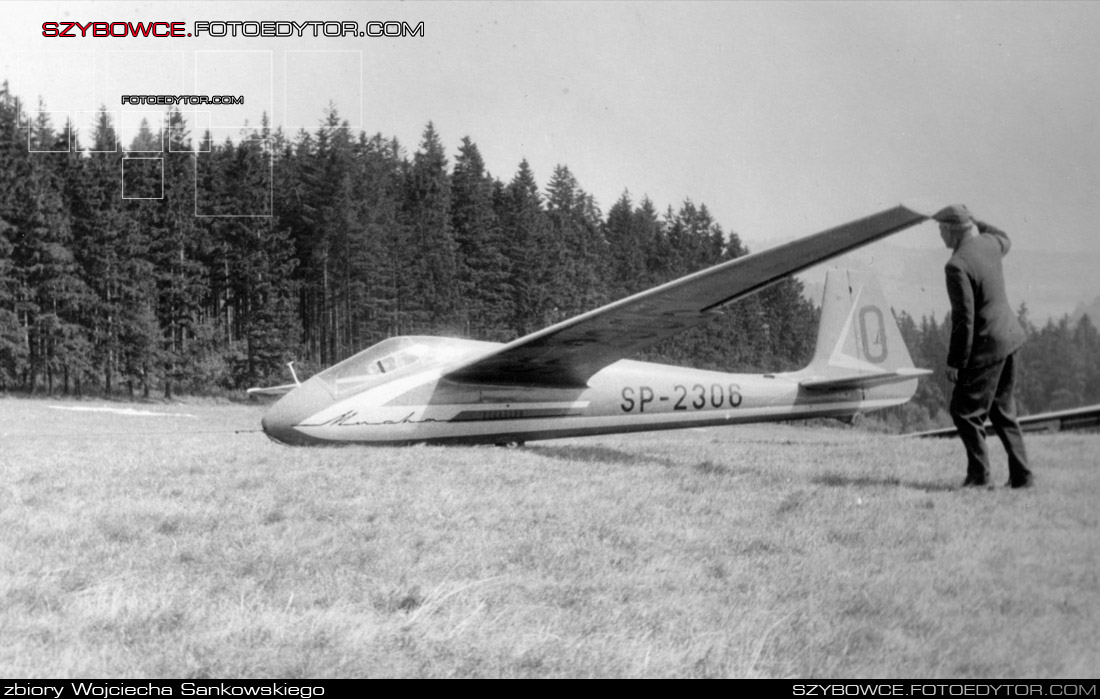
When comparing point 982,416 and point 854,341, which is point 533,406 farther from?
point 982,416

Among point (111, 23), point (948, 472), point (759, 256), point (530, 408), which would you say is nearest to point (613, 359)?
point (530, 408)

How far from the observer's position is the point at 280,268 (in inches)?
828

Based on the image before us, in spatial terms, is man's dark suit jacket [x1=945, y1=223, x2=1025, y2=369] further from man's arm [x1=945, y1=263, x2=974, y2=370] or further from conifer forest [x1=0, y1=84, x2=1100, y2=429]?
conifer forest [x1=0, y1=84, x2=1100, y2=429]

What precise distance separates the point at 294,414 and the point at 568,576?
446 cm

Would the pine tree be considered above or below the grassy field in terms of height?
above

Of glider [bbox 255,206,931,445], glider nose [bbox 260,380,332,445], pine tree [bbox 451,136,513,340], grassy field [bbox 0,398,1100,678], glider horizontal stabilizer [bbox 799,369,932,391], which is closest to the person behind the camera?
grassy field [bbox 0,398,1100,678]

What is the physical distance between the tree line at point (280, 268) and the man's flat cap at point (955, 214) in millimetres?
11119

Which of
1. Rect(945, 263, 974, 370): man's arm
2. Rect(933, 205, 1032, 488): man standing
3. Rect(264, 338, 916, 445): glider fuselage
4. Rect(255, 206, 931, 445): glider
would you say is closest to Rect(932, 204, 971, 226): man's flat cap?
Rect(933, 205, 1032, 488): man standing

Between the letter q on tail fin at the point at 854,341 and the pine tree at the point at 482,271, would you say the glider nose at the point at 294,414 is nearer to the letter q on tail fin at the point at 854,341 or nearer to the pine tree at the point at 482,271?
the letter q on tail fin at the point at 854,341

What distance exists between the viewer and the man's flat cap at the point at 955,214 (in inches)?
136

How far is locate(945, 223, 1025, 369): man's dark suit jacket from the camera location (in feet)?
11.2

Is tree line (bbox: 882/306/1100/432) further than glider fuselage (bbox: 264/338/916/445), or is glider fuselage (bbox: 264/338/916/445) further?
glider fuselage (bbox: 264/338/916/445)

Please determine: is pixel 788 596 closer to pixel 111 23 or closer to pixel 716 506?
pixel 716 506
